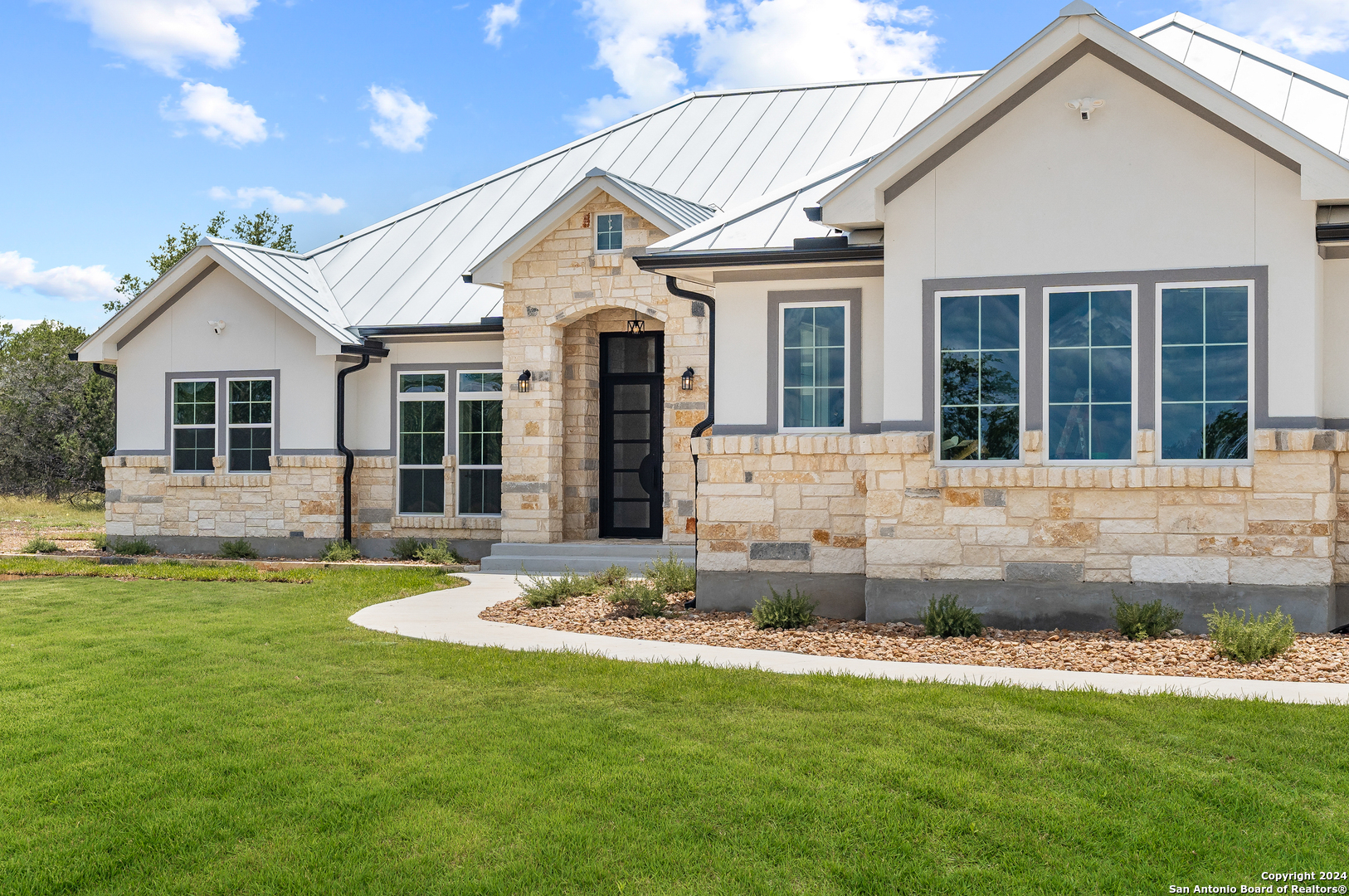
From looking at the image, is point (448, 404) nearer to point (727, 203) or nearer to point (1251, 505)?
point (727, 203)

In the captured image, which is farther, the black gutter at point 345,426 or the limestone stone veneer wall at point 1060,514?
the black gutter at point 345,426

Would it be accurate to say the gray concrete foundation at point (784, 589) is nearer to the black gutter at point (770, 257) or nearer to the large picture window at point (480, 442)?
the black gutter at point (770, 257)

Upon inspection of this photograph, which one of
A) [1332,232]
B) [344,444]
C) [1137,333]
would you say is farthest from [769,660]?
[344,444]

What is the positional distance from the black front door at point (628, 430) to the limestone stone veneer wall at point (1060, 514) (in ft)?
18.0

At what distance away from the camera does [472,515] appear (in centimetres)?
1728

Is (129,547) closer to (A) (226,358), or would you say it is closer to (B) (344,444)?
(A) (226,358)

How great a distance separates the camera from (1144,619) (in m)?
9.77

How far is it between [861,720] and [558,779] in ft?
6.39

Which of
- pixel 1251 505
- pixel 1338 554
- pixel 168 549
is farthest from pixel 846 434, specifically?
pixel 168 549

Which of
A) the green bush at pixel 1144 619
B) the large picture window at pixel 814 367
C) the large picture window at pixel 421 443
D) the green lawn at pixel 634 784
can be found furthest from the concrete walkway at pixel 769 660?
the large picture window at pixel 421 443

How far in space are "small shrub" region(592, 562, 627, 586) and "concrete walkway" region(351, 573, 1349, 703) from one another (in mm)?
1482

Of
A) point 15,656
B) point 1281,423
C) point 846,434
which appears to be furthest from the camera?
point 846,434

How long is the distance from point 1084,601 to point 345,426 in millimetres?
11496

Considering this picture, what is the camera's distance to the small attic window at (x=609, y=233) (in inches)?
612
